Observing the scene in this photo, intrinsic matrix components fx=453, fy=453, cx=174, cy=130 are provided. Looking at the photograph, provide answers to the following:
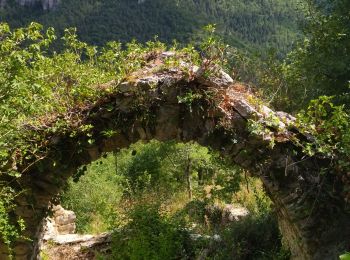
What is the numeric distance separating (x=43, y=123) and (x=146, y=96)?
55.9 inches

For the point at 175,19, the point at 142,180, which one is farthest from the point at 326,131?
the point at 175,19

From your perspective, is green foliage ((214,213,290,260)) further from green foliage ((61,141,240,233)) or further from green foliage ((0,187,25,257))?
green foliage ((61,141,240,233))

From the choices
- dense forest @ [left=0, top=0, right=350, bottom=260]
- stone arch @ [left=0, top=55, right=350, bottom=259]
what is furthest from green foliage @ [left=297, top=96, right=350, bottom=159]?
stone arch @ [left=0, top=55, right=350, bottom=259]

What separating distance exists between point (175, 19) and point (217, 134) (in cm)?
7231

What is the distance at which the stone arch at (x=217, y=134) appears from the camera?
5.78m

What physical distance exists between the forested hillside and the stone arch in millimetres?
61964

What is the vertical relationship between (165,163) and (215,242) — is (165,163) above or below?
below

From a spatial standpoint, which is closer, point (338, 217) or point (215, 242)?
point (338, 217)

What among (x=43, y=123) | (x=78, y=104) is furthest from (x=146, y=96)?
(x=43, y=123)

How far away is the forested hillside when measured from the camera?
240ft

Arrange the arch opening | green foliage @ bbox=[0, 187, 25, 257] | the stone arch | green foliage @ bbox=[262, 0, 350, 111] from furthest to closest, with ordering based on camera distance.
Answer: the arch opening
green foliage @ bbox=[262, 0, 350, 111]
the stone arch
green foliage @ bbox=[0, 187, 25, 257]

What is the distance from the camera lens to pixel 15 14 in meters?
102

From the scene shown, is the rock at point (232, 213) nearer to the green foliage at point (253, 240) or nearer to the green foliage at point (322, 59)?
the green foliage at point (253, 240)

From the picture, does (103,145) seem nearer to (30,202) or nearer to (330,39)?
(30,202)
